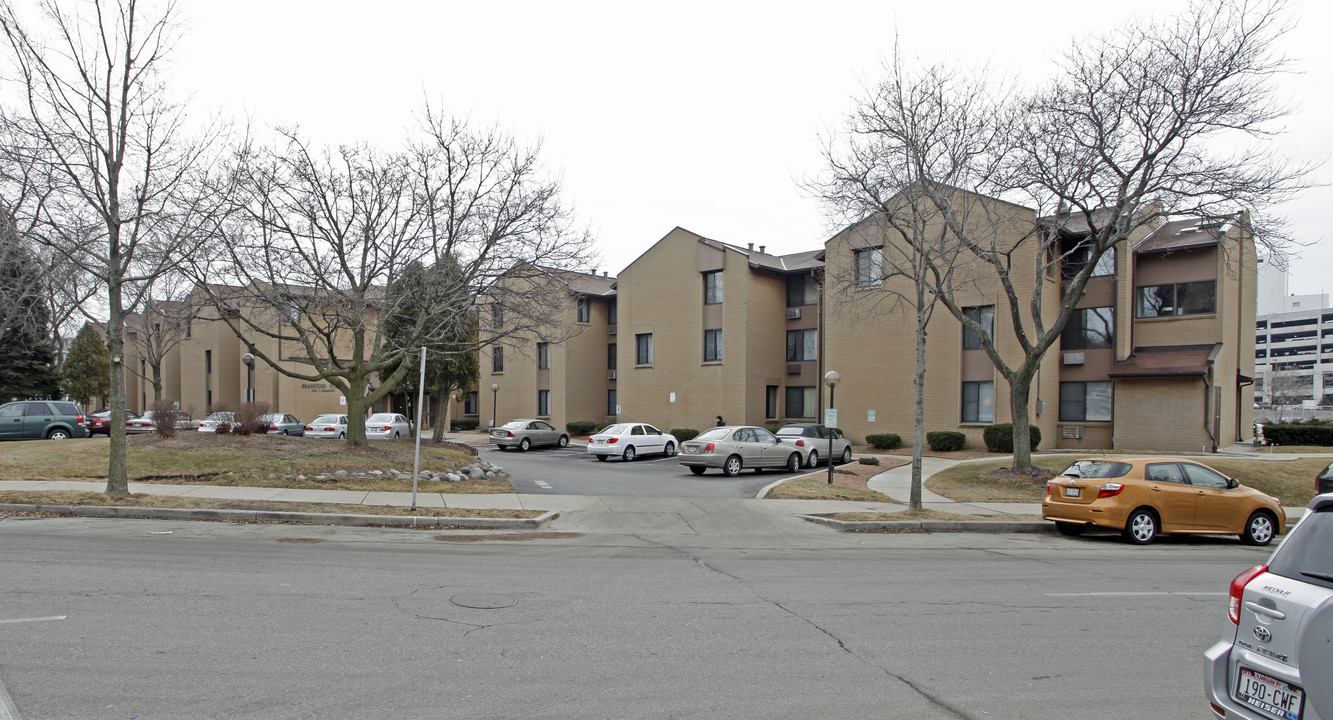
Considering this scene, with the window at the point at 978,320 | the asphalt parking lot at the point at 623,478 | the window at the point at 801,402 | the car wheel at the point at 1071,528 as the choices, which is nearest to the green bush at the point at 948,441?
the window at the point at 978,320

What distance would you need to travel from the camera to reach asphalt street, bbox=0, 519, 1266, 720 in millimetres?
5121

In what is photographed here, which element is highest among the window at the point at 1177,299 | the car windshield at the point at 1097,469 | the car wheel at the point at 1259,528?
the window at the point at 1177,299

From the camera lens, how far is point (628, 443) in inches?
1217

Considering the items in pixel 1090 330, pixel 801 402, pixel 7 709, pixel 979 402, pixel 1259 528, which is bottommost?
pixel 1259 528

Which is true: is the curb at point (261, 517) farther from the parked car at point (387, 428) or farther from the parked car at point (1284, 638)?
the parked car at point (387, 428)

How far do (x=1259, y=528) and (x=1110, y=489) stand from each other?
2795mm

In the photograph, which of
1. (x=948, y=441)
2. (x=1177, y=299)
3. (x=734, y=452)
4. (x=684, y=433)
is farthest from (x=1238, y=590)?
(x=684, y=433)

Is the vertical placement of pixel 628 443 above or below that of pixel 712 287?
below

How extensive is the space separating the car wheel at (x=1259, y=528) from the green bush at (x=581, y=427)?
33.9 meters

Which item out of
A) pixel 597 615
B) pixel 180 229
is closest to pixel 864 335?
pixel 180 229

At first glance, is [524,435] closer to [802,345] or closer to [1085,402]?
[802,345]

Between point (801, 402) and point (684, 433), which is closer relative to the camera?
point (684, 433)

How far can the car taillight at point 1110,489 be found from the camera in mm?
13533

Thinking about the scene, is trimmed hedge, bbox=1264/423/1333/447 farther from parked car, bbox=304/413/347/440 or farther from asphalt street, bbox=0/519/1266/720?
parked car, bbox=304/413/347/440
